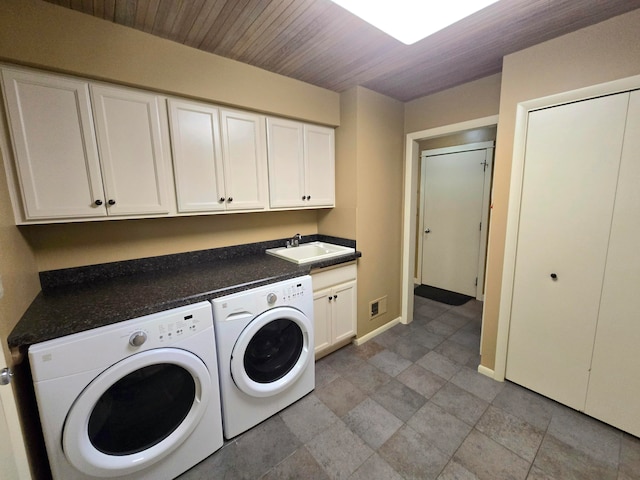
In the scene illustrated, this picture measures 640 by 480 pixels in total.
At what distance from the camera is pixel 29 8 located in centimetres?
117

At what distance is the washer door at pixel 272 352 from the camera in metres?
1.51

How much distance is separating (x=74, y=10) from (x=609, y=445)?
357cm

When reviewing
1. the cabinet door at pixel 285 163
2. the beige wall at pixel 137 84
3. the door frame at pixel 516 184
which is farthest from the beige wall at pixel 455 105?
the cabinet door at pixel 285 163

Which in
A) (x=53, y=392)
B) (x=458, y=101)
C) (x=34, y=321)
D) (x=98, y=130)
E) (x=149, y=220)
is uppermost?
(x=458, y=101)

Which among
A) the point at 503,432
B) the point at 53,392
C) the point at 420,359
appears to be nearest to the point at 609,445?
the point at 503,432

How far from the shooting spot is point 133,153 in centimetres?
151

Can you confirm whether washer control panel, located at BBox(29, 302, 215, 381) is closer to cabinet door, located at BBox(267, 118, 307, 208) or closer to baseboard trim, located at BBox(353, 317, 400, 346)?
cabinet door, located at BBox(267, 118, 307, 208)

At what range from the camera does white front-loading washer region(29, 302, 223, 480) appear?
3.44 feet

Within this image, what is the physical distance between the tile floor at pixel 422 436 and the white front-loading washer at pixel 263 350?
0.13 m

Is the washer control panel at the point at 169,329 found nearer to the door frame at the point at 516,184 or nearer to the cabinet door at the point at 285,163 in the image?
the cabinet door at the point at 285,163

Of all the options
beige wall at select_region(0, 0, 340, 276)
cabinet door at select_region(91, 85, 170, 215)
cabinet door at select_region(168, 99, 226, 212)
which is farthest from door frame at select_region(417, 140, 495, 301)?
cabinet door at select_region(91, 85, 170, 215)

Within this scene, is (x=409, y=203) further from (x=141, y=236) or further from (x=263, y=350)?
(x=141, y=236)

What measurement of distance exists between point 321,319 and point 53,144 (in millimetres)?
1950

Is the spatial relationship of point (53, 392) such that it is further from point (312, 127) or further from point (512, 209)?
point (512, 209)
